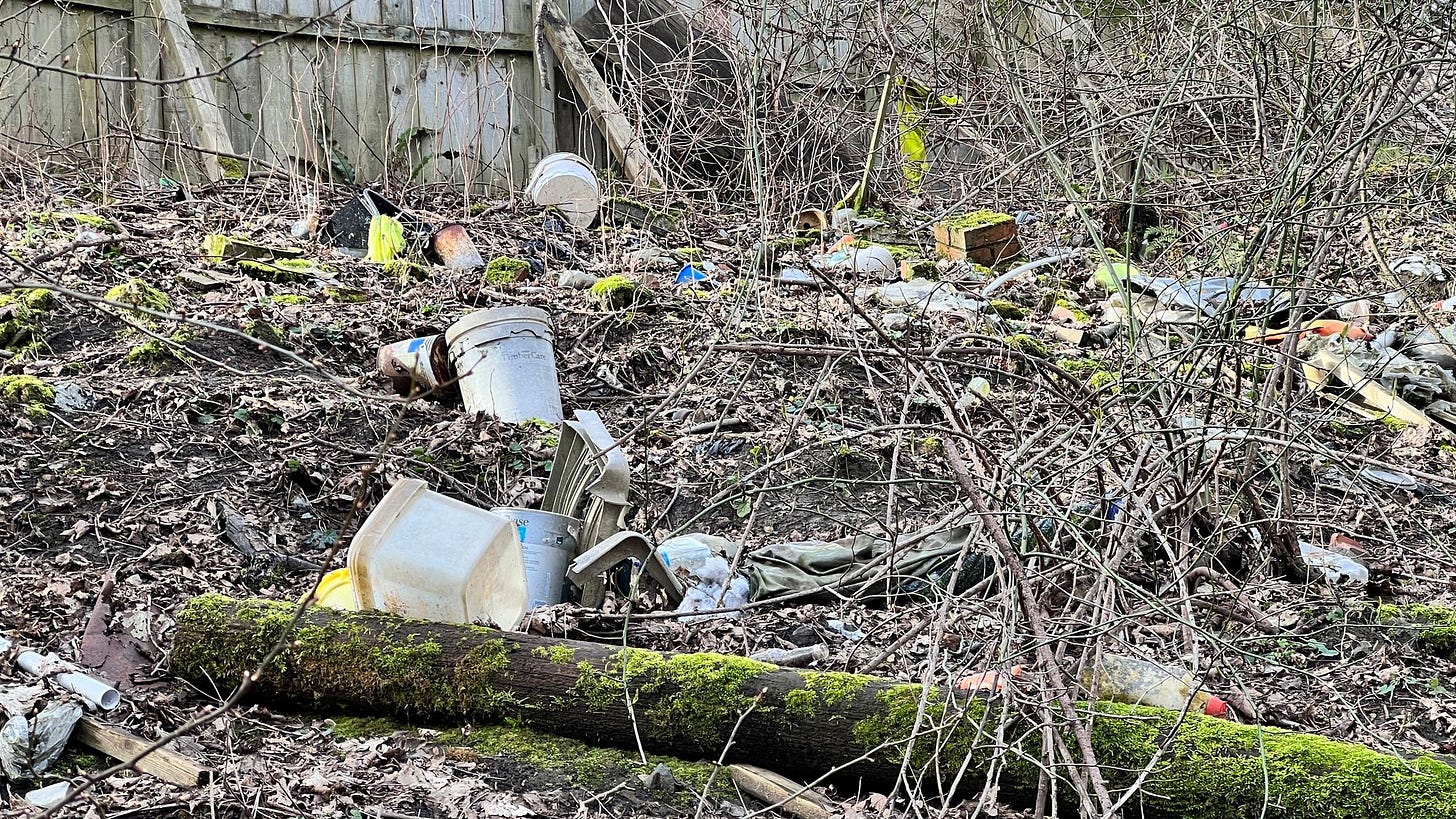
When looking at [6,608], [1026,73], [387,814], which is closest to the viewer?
[387,814]

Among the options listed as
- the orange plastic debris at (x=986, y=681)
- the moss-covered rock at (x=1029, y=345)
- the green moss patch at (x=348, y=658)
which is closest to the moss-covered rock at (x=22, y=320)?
the green moss patch at (x=348, y=658)

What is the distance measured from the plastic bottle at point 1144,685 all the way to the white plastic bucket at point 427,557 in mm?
1383

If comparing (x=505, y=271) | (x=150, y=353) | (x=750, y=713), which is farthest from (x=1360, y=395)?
(x=150, y=353)

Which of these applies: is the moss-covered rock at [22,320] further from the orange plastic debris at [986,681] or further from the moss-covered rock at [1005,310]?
the moss-covered rock at [1005,310]

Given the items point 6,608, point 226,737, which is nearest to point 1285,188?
point 226,737

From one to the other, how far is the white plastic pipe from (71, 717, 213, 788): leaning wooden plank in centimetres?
11

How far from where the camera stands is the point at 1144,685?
2.84 m

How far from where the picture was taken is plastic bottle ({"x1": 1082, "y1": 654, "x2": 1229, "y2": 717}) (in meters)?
2.82

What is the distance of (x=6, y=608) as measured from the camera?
10.4 ft

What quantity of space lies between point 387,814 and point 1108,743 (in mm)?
1405

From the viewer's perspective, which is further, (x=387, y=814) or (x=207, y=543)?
(x=207, y=543)

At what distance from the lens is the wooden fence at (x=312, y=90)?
695 centimetres

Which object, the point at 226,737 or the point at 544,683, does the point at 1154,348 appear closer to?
the point at 544,683

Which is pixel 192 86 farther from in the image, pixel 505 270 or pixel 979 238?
pixel 979 238
